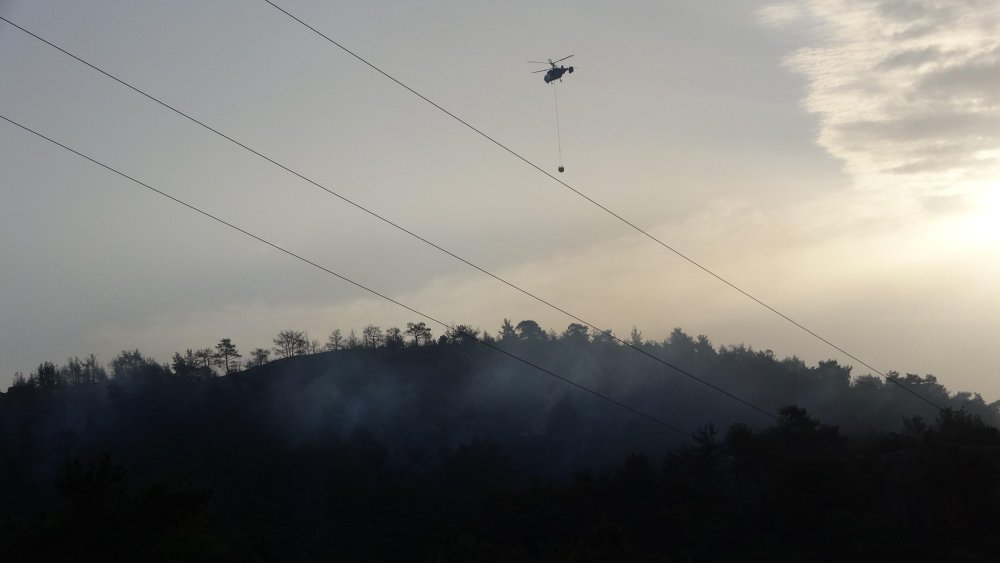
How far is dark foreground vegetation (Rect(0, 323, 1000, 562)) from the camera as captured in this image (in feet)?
197

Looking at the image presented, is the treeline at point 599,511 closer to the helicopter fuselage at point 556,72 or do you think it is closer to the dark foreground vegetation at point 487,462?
the dark foreground vegetation at point 487,462

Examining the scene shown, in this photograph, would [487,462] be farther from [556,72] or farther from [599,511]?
[556,72]

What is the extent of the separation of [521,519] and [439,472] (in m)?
44.3

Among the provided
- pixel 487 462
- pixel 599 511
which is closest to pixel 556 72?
pixel 599 511

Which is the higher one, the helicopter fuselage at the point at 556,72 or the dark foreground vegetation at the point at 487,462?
the helicopter fuselage at the point at 556,72

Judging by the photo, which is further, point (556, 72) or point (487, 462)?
point (487, 462)

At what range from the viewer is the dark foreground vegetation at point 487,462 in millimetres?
60094

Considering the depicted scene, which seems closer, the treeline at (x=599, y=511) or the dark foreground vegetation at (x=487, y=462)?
the treeline at (x=599, y=511)

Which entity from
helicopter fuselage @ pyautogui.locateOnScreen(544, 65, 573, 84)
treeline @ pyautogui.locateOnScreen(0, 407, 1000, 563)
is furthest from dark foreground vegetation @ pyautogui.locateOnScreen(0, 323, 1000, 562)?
helicopter fuselage @ pyautogui.locateOnScreen(544, 65, 573, 84)

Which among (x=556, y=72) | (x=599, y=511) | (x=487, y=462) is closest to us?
(x=556, y=72)

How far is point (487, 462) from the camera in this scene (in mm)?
110375

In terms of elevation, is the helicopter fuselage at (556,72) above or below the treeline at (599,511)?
above

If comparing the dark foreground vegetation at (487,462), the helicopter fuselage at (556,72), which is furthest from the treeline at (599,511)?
the helicopter fuselage at (556,72)

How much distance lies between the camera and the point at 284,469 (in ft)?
359
